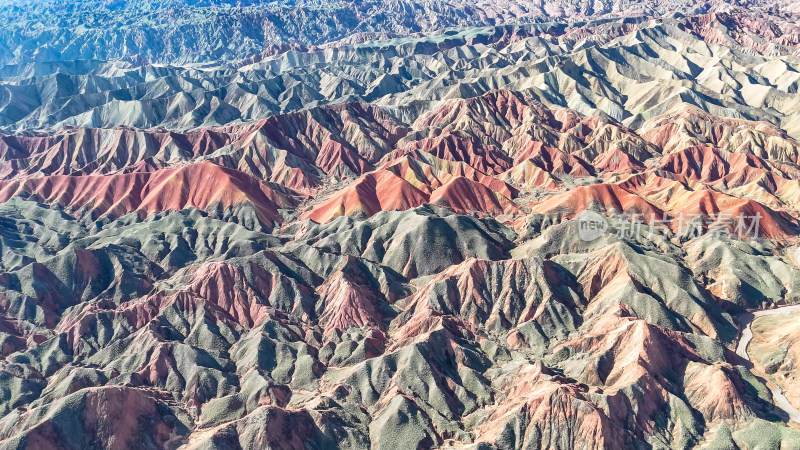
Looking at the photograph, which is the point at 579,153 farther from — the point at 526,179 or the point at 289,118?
the point at 289,118

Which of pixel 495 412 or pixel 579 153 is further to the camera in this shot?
pixel 579 153

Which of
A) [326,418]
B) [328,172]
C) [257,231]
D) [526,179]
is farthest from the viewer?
[328,172]

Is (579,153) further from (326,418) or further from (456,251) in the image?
(326,418)

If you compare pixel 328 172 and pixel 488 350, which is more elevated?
pixel 488 350

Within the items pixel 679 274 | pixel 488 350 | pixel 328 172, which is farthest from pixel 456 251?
pixel 328 172

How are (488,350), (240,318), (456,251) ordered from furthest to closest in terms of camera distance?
(456,251), (240,318), (488,350)

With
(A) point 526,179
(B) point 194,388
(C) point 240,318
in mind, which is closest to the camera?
(B) point 194,388

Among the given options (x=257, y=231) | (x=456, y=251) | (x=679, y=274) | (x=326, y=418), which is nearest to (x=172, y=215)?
(x=257, y=231)

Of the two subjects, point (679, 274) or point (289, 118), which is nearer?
point (679, 274)

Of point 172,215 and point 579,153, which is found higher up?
point 172,215
